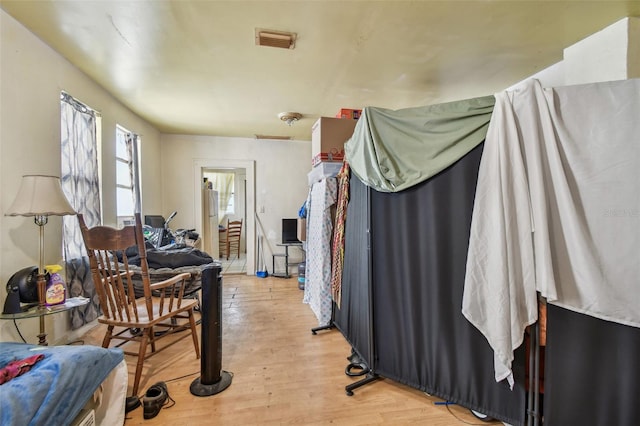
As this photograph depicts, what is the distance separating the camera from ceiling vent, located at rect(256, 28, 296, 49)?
2023 millimetres

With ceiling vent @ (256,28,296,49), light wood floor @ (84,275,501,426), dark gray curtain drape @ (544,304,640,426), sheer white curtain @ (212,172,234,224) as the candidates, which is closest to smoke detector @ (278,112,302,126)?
ceiling vent @ (256,28,296,49)

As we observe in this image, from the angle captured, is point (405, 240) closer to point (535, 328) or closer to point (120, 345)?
point (535, 328)

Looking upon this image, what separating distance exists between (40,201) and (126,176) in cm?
204

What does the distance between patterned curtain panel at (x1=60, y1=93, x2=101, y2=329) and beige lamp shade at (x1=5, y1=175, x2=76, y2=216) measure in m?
0.67

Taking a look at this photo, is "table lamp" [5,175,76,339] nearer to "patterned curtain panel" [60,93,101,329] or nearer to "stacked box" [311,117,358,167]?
"patterned curtain panel" [60,93,101,329]

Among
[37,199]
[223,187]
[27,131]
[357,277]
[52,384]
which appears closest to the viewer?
[52,384]

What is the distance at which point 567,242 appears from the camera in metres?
1.24

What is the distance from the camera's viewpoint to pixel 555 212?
4.17 ft

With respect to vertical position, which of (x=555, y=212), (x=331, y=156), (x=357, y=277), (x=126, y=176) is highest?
(x=331, y=156)

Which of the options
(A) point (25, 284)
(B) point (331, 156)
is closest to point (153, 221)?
(A) point (25, 284)

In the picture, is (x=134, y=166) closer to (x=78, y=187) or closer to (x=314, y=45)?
(x=78, y=187)

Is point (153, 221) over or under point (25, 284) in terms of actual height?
over

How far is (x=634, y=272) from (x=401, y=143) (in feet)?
4.05

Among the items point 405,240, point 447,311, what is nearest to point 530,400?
point 447,311
